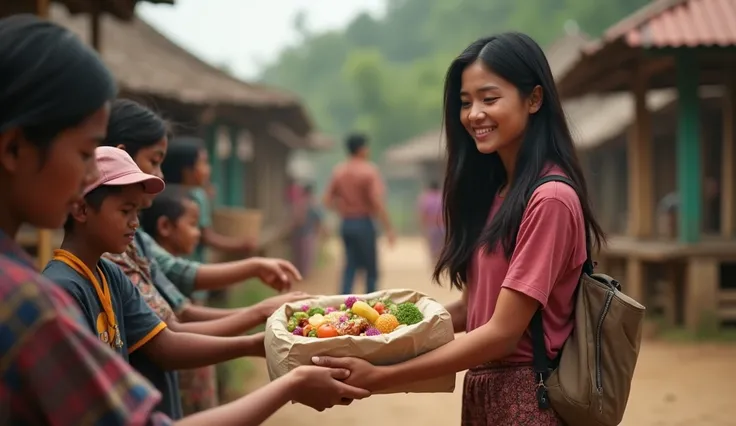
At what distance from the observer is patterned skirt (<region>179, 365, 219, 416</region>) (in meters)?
3.77

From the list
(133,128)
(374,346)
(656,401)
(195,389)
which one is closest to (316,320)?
(374,346)

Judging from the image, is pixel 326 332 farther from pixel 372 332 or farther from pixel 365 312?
pixel 365 312

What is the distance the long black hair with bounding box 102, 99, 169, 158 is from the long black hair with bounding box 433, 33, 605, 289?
106 cm

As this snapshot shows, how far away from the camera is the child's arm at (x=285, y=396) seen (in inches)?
70.6

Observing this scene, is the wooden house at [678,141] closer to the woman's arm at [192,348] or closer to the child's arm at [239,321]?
the child's arm at [239,321]

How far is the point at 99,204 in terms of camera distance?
2227mm

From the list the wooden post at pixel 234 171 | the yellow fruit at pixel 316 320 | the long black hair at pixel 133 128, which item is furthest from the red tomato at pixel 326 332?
the wooden post at pixel 234 171

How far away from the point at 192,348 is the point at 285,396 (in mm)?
618

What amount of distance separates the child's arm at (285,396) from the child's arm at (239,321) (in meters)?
0.67

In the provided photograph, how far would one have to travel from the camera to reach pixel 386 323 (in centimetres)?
247

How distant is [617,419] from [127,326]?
1405 millimetres

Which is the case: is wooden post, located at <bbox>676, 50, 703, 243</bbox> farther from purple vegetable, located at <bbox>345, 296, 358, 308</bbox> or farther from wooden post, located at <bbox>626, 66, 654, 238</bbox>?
purple vegetable, located at <bbox>345, 296, 358, 308</bbox>

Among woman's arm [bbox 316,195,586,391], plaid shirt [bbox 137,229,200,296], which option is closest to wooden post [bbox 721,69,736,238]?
plaid shirt [bbox 137,229,200,296]

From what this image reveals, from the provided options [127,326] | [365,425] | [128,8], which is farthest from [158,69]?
[127,326]
